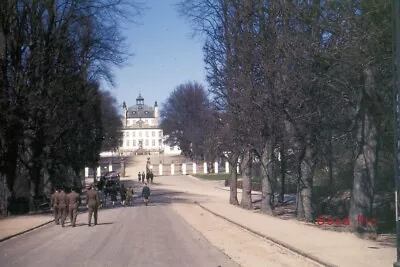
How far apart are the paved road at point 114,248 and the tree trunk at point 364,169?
16.0ft

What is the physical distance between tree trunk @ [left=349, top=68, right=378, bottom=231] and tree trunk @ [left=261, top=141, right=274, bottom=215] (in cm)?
1180

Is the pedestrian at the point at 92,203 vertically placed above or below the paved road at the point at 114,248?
above

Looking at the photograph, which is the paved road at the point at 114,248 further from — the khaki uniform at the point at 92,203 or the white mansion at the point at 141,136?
the white mansion at the point at 141,136

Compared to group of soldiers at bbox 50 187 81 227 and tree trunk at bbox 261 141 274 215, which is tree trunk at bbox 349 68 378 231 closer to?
group of soldiers at bbox 50 187 81 227

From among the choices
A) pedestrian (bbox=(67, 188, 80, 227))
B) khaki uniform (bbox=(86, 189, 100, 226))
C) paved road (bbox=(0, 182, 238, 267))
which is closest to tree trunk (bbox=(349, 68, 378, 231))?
paved road (bbox=(0, 182, 238, 267))

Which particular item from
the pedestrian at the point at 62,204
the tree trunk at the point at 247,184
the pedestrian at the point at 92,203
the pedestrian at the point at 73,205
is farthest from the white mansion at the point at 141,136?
the pedestrian at the point at 73,205

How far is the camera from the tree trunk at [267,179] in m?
30.4

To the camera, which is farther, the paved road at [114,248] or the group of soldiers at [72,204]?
the group of soldiers at [72,204]

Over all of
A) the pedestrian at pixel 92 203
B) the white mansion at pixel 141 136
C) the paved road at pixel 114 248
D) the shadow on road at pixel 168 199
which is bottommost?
the paved road at pixel 114 248

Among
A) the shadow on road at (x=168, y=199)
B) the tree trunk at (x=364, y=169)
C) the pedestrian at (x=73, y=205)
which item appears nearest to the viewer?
the tree trunk at (x=364, y=169)

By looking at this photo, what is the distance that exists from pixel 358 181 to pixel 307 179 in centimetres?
880

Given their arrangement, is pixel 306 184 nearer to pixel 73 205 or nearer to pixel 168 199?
pixel 73 205

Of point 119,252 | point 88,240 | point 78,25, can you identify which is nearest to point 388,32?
point 119,252

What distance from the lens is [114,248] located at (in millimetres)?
15586
